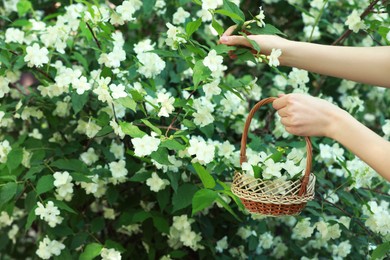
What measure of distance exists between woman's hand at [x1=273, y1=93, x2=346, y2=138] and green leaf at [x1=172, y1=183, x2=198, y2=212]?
587mm

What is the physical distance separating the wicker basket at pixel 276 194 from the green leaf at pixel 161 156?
208mm

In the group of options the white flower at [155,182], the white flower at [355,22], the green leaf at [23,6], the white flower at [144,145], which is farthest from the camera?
the green leaf at [23,6]

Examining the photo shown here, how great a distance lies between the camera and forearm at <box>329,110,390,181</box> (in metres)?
1.49

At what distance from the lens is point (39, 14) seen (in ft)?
9.59

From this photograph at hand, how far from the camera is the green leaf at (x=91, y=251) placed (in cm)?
207

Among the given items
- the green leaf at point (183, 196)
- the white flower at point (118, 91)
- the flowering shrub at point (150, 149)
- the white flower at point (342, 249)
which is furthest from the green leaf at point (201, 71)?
the white flower at point (342, 249)

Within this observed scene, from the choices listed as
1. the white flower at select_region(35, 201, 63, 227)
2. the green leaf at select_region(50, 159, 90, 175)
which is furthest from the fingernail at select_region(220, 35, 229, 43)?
the white flower at select_region(35, 201, 63, 227)

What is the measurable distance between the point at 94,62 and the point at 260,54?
0.70 metres

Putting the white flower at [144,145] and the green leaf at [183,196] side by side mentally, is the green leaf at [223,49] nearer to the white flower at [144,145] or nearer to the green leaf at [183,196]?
the white flower at [144,145]

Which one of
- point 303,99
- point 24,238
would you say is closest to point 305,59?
point 303,99

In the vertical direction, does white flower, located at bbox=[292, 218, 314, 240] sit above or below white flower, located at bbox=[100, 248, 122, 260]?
above

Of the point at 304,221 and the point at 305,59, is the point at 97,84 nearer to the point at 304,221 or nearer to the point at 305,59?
the point at 305,59

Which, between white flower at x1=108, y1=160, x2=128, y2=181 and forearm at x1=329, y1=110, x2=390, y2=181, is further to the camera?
white flower at x1=108, y1=160, x2=128, y2=181

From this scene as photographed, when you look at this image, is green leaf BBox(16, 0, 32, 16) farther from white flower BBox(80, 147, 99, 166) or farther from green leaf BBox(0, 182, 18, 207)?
green leaf BBox(0, 182, 18, 207)
